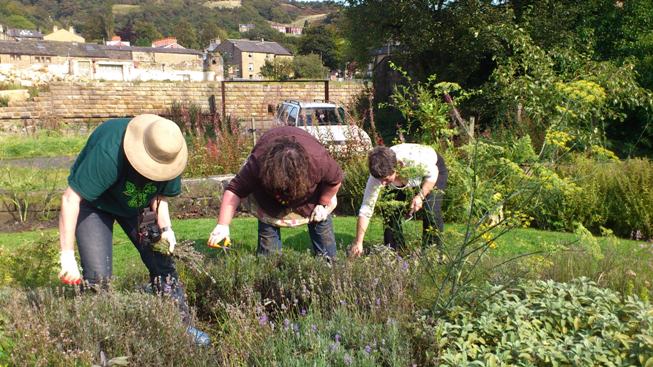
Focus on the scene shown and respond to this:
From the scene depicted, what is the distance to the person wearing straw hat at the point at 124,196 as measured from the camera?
9.92ft

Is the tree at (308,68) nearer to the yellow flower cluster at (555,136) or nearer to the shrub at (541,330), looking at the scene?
the yellow flower cluster at (555,136)

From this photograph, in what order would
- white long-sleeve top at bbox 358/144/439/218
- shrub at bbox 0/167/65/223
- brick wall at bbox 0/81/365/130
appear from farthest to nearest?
brick wall at bbox 0/81/365/130
shrub at bbox 0/167/65/223
white long-sleeve top at bbox 358/144/439/218

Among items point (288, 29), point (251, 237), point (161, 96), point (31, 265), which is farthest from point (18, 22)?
point (31, 265)

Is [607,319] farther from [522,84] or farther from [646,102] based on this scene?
[646,102]

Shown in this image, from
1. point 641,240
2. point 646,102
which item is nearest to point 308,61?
point 646,102

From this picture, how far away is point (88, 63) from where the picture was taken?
157 feet

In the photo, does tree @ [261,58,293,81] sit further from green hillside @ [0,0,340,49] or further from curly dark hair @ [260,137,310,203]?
green hillside @ [0,0,340,49]

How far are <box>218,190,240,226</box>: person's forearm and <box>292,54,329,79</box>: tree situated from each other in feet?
187

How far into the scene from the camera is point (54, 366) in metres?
2.37

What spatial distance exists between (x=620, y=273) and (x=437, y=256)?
45.6 inches

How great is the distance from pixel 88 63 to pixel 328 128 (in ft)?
151

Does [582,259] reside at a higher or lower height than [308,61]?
lower

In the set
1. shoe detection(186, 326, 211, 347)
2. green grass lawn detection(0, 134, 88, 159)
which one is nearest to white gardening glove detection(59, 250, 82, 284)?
shoe detection(186, 326, 211, 347)

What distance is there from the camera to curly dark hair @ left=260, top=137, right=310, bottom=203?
3133 mm
